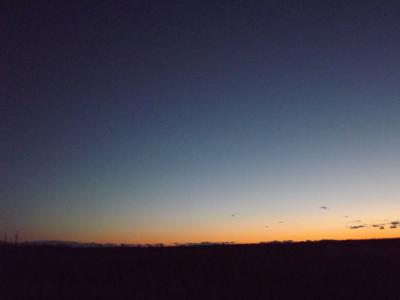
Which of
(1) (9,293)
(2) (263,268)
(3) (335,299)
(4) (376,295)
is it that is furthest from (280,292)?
(1) (9,293)

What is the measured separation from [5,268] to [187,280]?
2550cm

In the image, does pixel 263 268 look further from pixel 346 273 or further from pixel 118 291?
pixel 118 291

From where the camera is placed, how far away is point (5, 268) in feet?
182

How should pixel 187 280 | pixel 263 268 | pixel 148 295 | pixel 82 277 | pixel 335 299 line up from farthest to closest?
pixel 263 268 < pixel 82 277 < pixel 187 280 < pixel 148 295 < pixel 335 299

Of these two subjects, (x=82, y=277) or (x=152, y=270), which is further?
(x=152, y=270)

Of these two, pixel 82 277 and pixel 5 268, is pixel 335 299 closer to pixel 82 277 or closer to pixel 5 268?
pixel 82 277

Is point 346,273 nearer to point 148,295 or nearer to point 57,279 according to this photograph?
point 148,295

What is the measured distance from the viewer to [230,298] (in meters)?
32.4

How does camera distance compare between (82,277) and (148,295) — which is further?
(82,277)

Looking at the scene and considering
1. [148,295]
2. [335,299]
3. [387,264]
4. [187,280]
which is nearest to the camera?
[335,299]

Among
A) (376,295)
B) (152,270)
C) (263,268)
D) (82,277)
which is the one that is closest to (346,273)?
(263,268)

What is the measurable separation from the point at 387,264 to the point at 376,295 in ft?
71.2

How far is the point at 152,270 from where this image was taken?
165 feet

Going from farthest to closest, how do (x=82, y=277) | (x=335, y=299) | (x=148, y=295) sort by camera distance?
(x=82, y=277) < (x=148, y=295) < (x=335, y=299)
